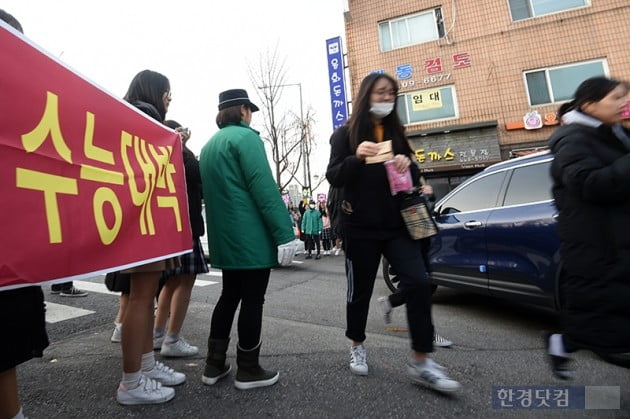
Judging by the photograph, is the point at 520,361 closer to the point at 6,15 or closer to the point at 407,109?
the point at 6,15

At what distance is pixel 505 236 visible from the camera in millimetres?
3189

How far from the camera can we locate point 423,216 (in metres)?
2.13

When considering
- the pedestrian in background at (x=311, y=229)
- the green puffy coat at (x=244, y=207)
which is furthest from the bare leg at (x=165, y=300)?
the pedestrian in background at (x=311, y=229)

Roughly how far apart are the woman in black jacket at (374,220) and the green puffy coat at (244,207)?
44cm

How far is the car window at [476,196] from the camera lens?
355cm

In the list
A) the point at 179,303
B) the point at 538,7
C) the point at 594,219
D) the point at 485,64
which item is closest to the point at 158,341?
the point at 179,303

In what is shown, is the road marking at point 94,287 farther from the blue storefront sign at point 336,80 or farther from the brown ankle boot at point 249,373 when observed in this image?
the blue storefront sign at point 336,80

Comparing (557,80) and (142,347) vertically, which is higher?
(557,80)

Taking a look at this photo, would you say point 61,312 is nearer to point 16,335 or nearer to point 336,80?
point 16,335

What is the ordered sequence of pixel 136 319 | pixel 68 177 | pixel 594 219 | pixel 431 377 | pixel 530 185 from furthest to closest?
pixel 530 185
pixel 431 377
pixel 136 319
pixel 594 219
pixel 68 177

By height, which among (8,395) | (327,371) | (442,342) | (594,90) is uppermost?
(594,90)

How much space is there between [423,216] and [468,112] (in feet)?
41.0

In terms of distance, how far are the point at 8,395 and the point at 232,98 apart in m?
1.85

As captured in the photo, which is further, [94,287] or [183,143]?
[94,287]
